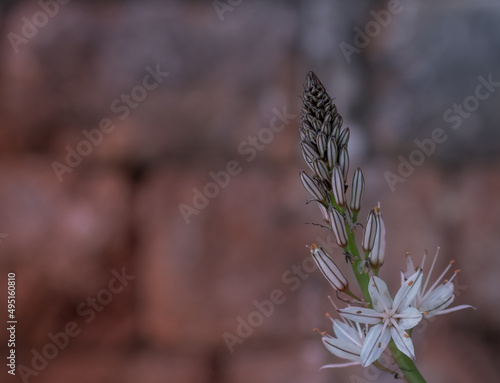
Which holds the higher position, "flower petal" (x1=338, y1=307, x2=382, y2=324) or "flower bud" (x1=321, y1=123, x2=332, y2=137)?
"flower bud" (x1=321, y1=123, x2=332, y2=137)

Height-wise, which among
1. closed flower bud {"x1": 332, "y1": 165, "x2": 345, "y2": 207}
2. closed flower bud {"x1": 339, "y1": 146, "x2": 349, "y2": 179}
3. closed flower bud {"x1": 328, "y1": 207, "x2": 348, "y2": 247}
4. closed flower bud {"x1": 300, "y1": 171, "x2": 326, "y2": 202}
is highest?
closed flower bud {"x1": 339, "y1": 146, "x2": 349, "y2": 179}

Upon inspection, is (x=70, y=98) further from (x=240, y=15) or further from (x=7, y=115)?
(x=240, y=15)

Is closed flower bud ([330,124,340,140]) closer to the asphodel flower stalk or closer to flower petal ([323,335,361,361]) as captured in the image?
the asphodel flower stalk

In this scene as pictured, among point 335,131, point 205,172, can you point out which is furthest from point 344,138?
point 205,172

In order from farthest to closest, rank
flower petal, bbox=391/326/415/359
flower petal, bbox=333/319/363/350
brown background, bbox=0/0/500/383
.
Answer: brown background, bbox=0/0/500/383 < flower petal, bbox=333/319/363/350 < flower petal, bbox=391/326/415/359

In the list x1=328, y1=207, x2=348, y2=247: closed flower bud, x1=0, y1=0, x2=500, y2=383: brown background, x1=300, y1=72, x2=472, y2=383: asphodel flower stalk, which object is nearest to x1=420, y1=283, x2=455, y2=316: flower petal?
x1=300, y1=72, x2=472, y2=383: asphodel flower stalk

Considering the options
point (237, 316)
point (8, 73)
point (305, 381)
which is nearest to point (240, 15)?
point (8, 73)
